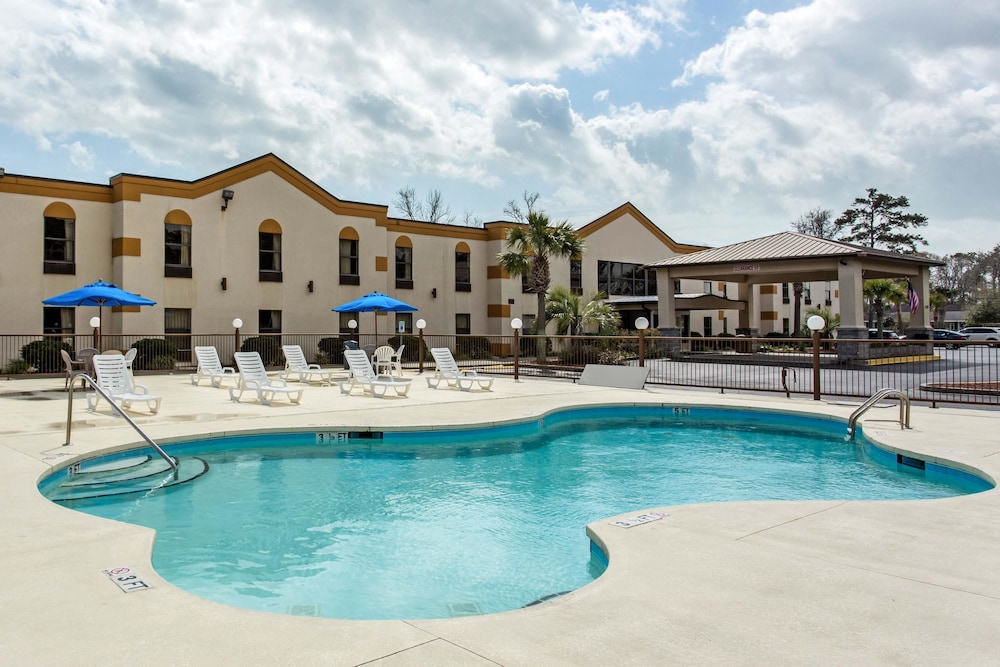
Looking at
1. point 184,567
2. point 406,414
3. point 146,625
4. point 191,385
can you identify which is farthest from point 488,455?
point 191,385

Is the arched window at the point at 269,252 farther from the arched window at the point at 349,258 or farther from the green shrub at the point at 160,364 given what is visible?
the green shrub at the point at 160,364

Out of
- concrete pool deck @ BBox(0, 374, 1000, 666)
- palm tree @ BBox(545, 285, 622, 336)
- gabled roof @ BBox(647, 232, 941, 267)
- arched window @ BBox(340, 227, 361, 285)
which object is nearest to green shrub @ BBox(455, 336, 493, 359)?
palm tree @ BBox(545, 285, 622, 336)

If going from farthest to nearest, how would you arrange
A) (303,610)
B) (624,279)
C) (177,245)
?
(624,279), (177,245), (303,610)

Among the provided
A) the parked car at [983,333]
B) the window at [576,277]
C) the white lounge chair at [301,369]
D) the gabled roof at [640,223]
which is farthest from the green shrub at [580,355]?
the parked car at [983,333]

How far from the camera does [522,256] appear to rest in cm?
2981

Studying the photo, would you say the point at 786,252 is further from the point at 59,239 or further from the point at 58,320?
the point at 58,320

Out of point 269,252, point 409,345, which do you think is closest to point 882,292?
point 409,345

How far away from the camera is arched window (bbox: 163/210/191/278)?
24609 millimetres

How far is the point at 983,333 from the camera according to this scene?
44969mm

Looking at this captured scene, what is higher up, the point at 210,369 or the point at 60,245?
the point at 60,245

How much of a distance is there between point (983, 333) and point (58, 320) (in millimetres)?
50134

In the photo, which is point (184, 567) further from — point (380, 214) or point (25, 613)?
point (380, 214)

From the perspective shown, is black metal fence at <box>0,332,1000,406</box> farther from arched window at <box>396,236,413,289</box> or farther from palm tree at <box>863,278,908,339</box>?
palm tree at <box>863,278,908,339</box>

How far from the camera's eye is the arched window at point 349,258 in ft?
96.9
